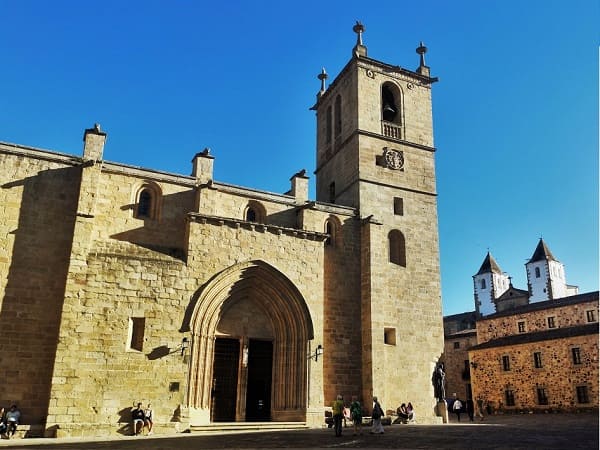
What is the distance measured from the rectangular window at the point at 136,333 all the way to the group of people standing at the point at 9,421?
11.7ft

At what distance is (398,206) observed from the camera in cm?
2366

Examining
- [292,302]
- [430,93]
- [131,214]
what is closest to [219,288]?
[292,302]

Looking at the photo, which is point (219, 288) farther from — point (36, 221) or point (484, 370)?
point (484, 370)

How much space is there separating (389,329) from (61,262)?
12.7 m

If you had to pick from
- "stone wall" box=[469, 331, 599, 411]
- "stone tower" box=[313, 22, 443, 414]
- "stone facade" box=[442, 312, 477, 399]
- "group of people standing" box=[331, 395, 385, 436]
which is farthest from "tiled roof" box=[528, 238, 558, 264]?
"group of people standing" box=[331, 395, 385, 436]

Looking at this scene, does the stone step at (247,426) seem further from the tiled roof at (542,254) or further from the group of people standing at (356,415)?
the tiled roof at (542,254)

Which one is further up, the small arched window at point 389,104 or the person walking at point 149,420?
the small arched window at point 389,104

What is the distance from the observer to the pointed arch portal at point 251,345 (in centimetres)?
1809

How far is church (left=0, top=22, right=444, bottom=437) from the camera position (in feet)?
52.6

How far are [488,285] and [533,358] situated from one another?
42.2 meters

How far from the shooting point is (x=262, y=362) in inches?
776

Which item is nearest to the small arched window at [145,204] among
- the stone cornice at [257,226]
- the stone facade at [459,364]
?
the stone cornice at [257,226]

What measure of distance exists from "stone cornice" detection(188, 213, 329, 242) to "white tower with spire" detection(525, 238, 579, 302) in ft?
184

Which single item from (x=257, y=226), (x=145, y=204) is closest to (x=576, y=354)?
(x=257, y=226)
